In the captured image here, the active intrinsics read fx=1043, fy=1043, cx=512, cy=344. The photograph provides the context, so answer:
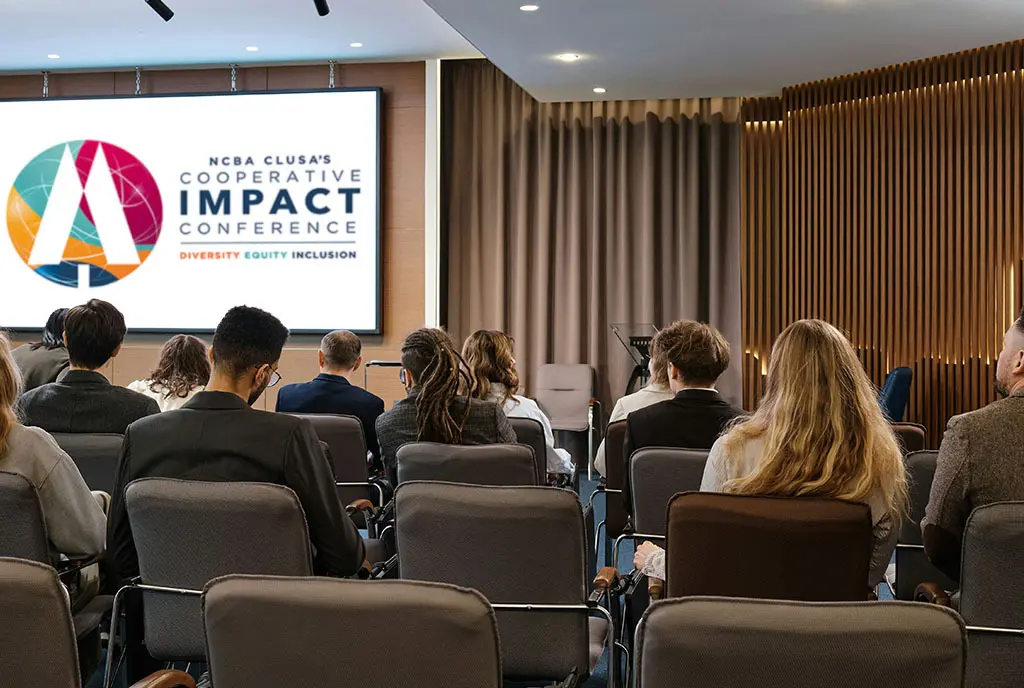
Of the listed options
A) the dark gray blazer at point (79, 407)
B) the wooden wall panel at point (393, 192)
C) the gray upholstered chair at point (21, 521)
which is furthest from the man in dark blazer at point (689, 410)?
the wooden wall panel at point (393, 192)

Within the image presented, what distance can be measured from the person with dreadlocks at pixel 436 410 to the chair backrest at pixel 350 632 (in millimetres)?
1999

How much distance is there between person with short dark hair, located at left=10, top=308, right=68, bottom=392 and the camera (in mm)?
5734

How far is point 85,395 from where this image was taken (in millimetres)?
3768

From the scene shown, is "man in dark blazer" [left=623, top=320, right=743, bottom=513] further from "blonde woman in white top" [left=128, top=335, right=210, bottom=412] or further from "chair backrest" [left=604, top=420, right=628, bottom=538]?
"blonde woman in white top" [left=128, top=335, right=210, bottom=412]

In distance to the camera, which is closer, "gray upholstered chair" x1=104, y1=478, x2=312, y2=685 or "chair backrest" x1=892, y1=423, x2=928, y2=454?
"gray upholstered chair" x1=104, y1=478, x2=312, y2=685

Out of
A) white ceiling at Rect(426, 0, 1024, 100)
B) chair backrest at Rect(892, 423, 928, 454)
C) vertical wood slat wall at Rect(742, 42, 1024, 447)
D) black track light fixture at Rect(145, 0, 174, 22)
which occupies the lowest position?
chair backrest at Rect(892, 423, 928, 454)

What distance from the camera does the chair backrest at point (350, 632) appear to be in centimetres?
160

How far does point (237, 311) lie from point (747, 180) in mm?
6775

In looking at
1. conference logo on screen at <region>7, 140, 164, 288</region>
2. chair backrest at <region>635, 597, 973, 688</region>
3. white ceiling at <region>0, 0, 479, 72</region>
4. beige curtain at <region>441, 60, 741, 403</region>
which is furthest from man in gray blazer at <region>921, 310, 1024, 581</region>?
conference logo on screen at <region>7, 140, 164, 288</region>

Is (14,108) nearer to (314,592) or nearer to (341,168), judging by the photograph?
(341,168)

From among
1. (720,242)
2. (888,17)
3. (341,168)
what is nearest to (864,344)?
(720,242)

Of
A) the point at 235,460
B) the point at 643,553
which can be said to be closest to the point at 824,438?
the point at 643,553

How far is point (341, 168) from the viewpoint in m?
9.39

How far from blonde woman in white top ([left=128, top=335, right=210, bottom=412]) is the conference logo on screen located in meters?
5.24
